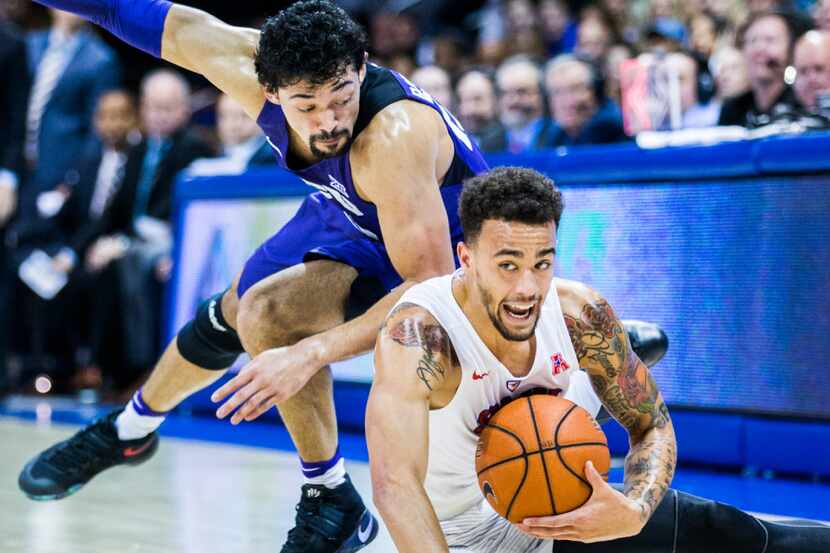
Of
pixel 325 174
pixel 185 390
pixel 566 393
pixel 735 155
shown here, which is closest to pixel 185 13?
pixel 325 174

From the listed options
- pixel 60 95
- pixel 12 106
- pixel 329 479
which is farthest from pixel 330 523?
pixel 60 95

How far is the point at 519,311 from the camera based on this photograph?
9.18 feet

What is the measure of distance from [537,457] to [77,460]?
206 cm

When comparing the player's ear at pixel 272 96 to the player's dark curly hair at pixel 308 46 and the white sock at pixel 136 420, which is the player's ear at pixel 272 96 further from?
the white sock at pixel 136 420

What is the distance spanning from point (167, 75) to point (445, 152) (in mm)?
5575

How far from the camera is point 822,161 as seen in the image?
482cm

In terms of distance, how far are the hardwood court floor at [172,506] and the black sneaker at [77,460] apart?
15 cm

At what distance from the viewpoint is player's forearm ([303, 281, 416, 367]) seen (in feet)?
10.4

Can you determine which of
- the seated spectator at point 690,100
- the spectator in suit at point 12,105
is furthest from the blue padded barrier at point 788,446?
the spectator in suit at point 12,105

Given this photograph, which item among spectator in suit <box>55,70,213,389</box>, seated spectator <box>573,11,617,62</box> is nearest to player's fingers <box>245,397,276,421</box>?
spectator in suit <box>55,70,213,389</box>

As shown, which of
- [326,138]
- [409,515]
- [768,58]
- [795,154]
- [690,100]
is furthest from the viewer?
[690,100]

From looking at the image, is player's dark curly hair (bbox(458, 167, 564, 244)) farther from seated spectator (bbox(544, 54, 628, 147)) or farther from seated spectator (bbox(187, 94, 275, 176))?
seated spectator (bbox(187, 94, 275, 176))

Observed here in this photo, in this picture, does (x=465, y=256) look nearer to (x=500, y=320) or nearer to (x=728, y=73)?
(x=500, y=320)

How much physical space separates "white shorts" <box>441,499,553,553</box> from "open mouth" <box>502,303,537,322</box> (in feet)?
1.80
